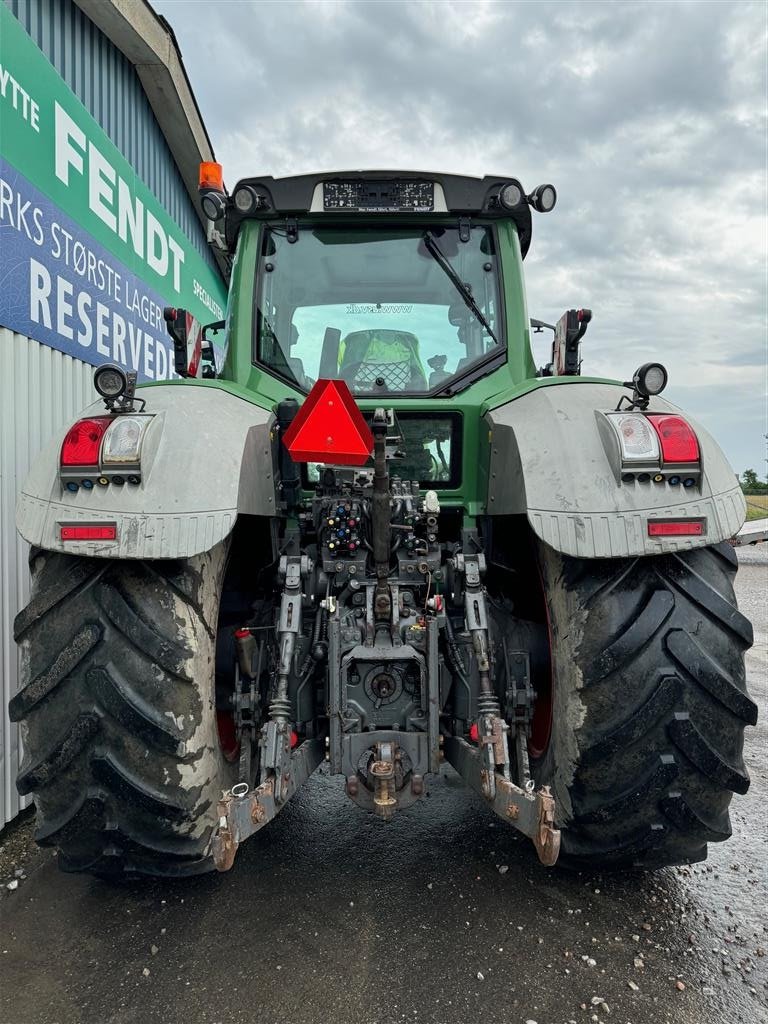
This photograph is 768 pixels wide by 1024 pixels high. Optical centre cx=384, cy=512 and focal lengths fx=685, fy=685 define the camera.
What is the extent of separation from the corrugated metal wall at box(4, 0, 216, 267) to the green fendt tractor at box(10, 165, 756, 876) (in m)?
3.29

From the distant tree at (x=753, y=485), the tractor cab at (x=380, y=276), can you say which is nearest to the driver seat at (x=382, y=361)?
the tractor cab at (x=380, y=276)

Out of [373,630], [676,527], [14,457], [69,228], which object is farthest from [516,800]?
[69,228]

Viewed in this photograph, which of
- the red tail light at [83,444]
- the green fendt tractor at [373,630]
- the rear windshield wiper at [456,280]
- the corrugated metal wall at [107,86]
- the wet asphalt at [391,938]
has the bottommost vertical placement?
the wet asphalt at [391,938]

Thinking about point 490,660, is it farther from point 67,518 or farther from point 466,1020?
point 67,518

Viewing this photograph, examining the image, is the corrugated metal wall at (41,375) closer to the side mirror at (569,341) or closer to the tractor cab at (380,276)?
the tractor cab at (380,276)

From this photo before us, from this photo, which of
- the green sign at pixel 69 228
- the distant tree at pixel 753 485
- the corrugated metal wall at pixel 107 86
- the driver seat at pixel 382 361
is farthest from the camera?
the distant tree at pixel 753 485

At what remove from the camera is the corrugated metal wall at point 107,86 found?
4.22 meters

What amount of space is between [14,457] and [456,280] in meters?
2.41

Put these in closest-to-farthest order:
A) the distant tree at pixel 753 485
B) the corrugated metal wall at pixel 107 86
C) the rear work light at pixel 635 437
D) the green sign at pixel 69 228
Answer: the rear work light at pixel 635 437
the green sign at pixel 69 228
the corrugated metal wall at pixel 107 86
the distant tree at pixel 753 485

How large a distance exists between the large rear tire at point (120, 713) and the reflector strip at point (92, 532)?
0.48 feet

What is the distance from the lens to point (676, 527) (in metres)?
2.06

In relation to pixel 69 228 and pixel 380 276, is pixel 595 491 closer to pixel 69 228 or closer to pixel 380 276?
pixel 380 276

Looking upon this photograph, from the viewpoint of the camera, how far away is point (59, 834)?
7.00ft

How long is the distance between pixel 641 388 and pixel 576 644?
85 cm
